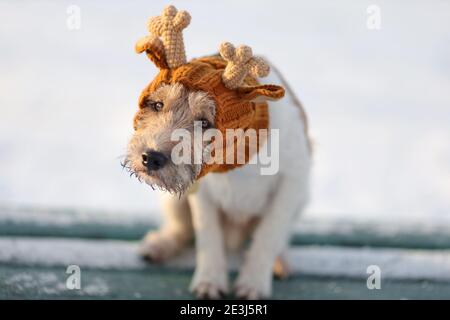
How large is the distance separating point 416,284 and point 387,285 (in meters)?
0.13

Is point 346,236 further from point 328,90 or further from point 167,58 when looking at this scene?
point 328,90

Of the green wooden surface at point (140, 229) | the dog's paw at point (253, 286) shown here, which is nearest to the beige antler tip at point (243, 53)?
the dog's paw at point (253, 286)

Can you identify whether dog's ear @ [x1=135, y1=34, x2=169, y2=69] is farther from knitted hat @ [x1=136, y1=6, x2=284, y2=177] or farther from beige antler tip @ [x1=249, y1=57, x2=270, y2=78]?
beige antler tip @ [x1=249, y1=57, x2=270, y2=78]

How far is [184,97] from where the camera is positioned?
1910 mm

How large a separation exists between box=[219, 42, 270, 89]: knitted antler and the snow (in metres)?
1.00

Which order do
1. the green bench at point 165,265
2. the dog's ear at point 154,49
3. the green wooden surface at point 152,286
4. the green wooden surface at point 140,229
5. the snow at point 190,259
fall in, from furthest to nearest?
the green wooden surface at point 140,229, the snow at point 190,259, the green bench at point 165,265, the green wooden surface at point 152,286, the dog's ear at point 154,49

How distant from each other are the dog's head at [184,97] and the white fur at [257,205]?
34 centimetres

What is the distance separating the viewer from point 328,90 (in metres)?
5.25

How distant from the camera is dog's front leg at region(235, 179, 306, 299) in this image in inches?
91.4

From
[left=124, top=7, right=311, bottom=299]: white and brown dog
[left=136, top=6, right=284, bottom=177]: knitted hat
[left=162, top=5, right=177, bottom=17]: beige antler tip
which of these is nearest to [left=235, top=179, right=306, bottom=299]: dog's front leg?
[left=124, top=7, right=311, bottom=299]: white and brown dog

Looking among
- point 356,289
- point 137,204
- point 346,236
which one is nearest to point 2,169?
point 137,204

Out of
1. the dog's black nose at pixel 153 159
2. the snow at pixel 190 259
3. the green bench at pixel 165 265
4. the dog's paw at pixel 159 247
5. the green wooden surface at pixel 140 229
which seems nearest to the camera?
the dog's black nose at pixel 153 159

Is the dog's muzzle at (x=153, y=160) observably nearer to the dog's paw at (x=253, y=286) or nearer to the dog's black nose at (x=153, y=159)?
the dog's black nose at (x=153, y=159)

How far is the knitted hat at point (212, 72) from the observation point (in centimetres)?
190
